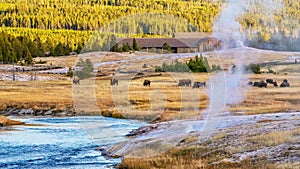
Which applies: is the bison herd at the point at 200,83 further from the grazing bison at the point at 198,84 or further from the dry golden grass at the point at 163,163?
the dry golden grass at the point at 163,163

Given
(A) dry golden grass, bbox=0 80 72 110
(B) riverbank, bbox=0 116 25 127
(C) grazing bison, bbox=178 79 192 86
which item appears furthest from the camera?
(C) grazing bison, bbox=178 79 192 86

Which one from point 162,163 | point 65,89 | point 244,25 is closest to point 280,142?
point 162,163

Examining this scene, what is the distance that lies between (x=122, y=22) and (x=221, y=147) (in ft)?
283

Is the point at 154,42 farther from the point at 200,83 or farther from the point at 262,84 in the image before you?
the point at 200,83

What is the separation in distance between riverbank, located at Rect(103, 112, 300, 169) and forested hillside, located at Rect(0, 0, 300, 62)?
57.2m

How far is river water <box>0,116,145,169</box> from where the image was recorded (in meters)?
24.5

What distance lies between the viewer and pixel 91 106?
4581 centimetres

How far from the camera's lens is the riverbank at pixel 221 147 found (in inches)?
829

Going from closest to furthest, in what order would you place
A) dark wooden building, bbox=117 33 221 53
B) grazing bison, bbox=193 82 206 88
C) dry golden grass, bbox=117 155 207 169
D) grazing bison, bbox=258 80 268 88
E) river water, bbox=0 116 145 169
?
dry golden grass, bbox=117 155 207 169 < river water, bbox=0 116 145 169 < grazing bison, bbox=193 82 206 88 < grazing bison, bbox=258 80 268 88 < dark wooden building, bbox=117 33 221 53

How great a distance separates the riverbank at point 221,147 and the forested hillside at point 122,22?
57.2 m

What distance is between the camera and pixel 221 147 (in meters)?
23.8

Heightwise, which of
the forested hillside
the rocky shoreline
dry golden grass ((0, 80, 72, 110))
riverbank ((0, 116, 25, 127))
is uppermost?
the forested hillside

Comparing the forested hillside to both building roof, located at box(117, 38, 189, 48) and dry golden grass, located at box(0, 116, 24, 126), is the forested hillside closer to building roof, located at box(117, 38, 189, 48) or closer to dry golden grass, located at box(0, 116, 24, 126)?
building roof, located at box(117, 38, 189, 48)

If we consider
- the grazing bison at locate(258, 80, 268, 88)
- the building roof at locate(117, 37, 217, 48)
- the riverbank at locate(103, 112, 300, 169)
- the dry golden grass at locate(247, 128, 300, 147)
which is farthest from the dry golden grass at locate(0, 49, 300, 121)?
the building roof at locate(117, 37, 217, 48)
